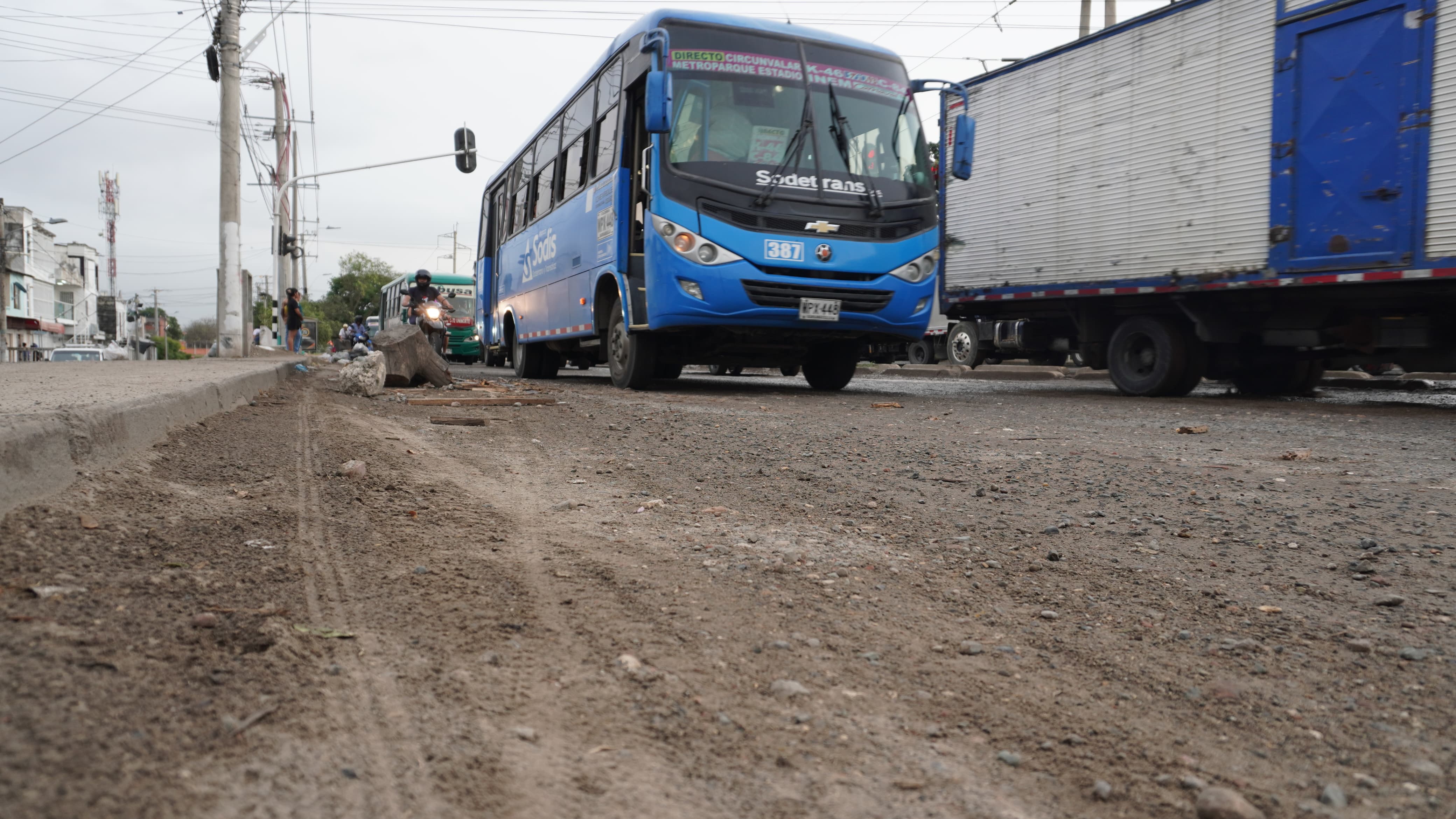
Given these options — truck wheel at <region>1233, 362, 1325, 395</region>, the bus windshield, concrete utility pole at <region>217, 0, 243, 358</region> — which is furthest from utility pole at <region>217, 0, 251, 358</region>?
truck wheel at <region>1233, 362, 1325, 395</region>

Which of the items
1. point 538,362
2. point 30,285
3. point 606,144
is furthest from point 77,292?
point 606,144

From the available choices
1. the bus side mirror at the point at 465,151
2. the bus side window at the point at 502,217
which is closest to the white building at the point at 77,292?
the bus side mirror at the point at 465,151

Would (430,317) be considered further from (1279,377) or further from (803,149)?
(1279,377)

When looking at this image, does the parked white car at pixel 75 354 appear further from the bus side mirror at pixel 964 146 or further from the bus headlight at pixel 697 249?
the bus side mirror at pixel 964 146

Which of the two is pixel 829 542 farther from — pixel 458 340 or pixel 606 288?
pixel 458 340

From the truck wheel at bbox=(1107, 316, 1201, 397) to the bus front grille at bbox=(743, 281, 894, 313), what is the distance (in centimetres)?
288

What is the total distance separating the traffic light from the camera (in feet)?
74.5

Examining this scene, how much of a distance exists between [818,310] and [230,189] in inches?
518

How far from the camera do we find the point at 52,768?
1.26 meters

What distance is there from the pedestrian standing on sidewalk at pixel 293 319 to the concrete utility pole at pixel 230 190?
18.0 ft

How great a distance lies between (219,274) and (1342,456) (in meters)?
17.9

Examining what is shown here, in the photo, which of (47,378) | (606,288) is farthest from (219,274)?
(47,378)

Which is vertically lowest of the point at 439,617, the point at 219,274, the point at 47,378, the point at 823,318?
the point at 439,617

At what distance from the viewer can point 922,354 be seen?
1847 cm
